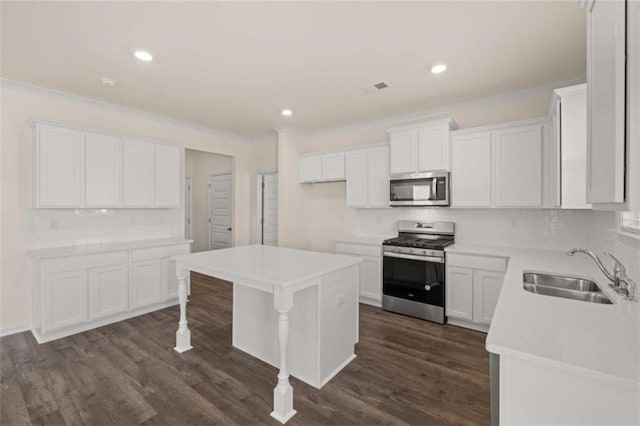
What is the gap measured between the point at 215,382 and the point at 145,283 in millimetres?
2018

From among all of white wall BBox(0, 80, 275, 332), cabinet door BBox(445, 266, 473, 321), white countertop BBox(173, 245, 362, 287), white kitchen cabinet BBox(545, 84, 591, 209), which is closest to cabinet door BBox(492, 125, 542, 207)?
white kitchen cabinet BBox(545, 84, 591, 209)

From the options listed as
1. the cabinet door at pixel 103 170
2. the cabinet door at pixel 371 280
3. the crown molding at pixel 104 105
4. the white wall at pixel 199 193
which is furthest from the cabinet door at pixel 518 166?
the white wall at pixel 199 193

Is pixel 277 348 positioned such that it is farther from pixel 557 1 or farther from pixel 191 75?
pixel 557 1

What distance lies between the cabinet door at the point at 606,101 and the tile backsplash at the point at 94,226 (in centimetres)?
475

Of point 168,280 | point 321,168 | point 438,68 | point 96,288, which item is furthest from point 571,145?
point 96,288

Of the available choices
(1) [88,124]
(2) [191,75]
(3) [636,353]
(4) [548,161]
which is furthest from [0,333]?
(4) [548,161]

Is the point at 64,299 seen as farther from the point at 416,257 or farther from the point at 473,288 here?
the point at 473,288

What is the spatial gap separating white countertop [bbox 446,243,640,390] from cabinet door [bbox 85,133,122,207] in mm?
4165

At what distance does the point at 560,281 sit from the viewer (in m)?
2.05

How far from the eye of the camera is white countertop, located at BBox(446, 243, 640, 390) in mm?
892

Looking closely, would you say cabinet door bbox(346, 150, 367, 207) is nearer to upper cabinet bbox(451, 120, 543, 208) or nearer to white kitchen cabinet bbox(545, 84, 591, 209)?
upper cabinet bbox(451, 120, 543, 208)

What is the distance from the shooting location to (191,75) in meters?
2.94

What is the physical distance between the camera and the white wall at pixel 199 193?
6855mm

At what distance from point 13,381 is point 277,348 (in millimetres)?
2056
